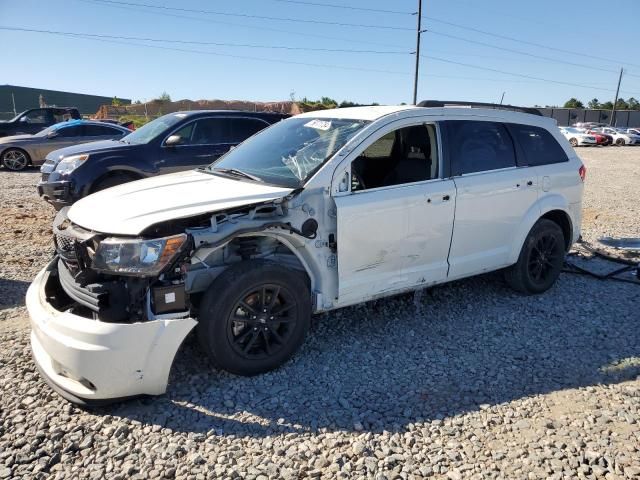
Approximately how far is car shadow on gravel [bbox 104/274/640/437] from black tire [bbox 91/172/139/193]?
4.63m

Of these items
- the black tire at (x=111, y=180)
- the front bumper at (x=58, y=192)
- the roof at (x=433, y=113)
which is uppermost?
the roof at (x=433, y=113)

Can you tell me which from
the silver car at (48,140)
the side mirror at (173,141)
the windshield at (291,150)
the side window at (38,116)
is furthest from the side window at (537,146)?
the side window at (38,116)

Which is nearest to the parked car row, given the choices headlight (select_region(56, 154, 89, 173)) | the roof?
the roof

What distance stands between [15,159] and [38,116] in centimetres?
463

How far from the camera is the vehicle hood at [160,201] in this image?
318cm

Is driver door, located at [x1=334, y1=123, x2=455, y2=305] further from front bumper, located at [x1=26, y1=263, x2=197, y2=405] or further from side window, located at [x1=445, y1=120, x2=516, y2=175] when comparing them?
front bumper, located at [x1=26, y1=263, x2=197, y2=405]

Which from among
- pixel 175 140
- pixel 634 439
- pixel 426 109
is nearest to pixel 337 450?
pixel 634 439

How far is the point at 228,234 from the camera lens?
3320mm

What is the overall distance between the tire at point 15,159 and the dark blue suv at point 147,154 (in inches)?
296

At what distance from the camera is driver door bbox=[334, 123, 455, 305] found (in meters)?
3.80

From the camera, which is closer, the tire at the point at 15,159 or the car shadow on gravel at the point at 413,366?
the car shadow on gravel at the point at 413,366

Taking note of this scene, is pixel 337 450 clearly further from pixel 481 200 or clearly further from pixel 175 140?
pixel 175 140

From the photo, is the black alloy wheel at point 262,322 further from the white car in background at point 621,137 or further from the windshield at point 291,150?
the white car in background at point 621,137

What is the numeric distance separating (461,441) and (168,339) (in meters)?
1.81
